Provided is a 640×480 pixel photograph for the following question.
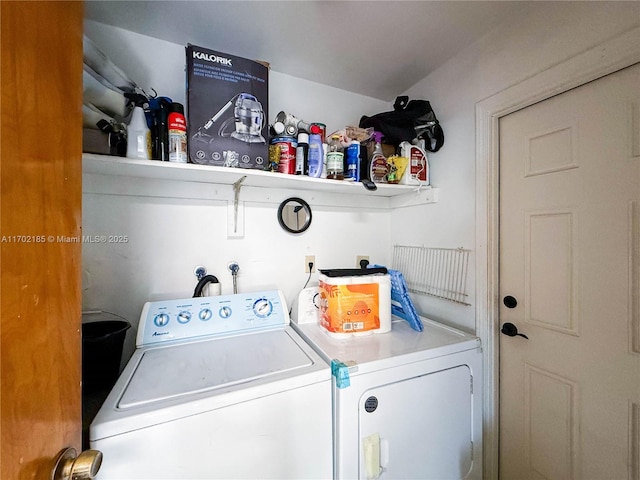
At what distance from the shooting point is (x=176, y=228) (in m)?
1.41

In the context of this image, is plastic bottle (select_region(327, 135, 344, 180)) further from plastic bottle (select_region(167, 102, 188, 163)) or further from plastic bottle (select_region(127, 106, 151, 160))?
plastic bottle (select_region(127, 106, 151, 160))

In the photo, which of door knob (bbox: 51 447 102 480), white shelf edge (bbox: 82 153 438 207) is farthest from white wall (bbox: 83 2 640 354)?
door knob (bbox: 51 447 102 480)

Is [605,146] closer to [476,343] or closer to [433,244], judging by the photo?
[433,244]

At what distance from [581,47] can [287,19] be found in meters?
1.26

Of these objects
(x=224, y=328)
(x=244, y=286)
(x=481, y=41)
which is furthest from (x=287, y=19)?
(x=224, y=328)

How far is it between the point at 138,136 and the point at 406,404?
1.61 meters

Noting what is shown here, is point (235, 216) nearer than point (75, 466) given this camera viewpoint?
No

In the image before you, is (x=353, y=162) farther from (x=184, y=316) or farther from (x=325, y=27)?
(x=184, y=316)

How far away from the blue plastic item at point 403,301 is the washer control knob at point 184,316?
42.7 inches

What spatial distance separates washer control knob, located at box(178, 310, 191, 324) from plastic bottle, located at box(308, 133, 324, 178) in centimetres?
94

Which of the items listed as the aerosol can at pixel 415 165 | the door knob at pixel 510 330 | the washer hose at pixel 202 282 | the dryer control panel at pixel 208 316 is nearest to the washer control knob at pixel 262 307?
the dryer control panel at pixel 208 316

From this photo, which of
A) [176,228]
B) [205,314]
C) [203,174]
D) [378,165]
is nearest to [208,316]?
[205,314]

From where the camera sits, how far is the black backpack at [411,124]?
5.12 ft

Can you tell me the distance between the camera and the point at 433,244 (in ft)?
5.43
